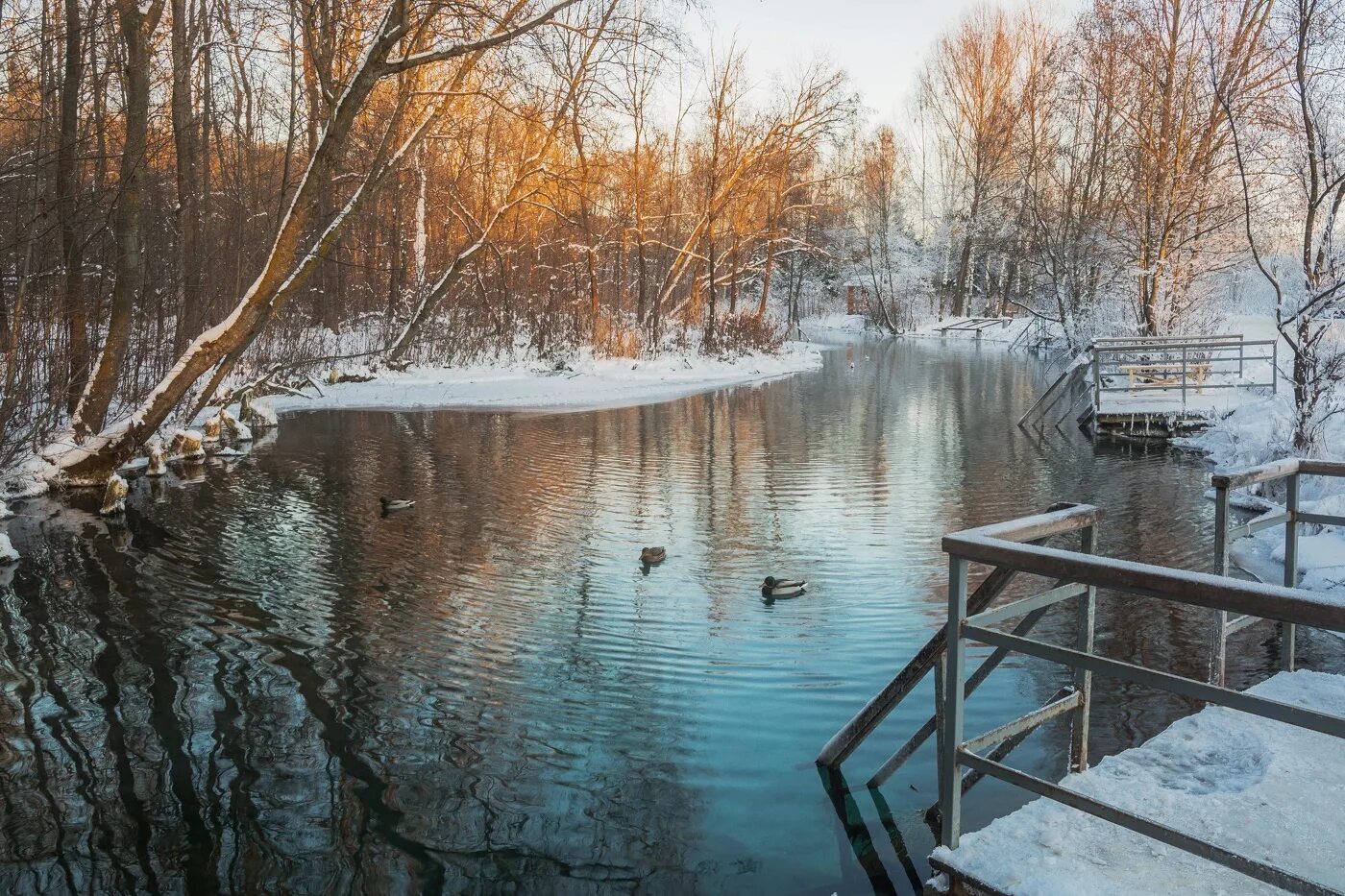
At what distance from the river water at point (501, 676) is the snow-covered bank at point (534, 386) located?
29.8ft

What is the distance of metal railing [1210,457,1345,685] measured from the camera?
4.43 m

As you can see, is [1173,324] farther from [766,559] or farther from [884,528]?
[766,559]

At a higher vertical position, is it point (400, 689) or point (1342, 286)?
point (1342, 286)

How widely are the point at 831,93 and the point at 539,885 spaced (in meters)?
32.6

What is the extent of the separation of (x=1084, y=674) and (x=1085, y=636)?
334 mm

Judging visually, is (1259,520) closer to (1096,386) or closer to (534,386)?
(1096,386)

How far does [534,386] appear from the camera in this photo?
25.6 metres

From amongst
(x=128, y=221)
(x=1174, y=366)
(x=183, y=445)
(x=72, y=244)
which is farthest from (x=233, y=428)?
(x=1174, y=366)

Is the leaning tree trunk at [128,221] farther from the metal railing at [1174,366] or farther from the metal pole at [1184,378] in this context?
the metal pole at [1184,378]

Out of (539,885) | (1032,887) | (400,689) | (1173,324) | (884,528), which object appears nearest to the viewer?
(1032,887)

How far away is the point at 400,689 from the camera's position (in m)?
6.63

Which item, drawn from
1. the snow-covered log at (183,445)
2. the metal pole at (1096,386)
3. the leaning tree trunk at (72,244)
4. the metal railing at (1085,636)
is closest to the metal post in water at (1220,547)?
the metal railing at (1085,636)

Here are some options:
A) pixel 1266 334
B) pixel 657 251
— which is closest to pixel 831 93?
pixel 657 251

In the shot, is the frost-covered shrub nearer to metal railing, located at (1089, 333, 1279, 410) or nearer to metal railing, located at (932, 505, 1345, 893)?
metal railing, located at (1089, 333, 1279, 410)
